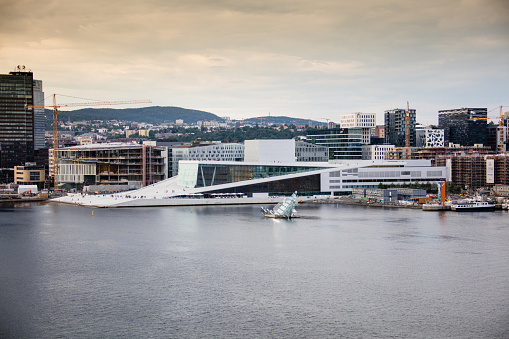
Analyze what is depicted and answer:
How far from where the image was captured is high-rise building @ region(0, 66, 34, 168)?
71.8m

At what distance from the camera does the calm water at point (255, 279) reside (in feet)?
49.0

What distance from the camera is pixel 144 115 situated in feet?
592

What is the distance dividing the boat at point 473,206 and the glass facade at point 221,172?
35.8 ft

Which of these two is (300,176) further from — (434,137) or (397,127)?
(397,127)

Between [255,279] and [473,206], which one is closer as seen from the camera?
[255,279]

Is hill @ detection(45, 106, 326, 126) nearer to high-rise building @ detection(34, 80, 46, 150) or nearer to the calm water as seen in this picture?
high-rise building @ detection(34, 80, 46, 150)

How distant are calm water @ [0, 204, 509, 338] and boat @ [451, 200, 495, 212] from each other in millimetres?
6860

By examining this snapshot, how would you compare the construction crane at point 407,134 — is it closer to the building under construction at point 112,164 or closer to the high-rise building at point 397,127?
the high-rise building at point 397,127

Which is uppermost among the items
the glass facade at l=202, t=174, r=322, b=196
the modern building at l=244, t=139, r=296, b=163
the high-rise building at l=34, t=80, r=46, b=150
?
the high-rise building at l=34, t=80, r=46, b=150

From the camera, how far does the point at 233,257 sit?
22.0m

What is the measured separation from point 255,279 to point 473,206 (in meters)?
22.8

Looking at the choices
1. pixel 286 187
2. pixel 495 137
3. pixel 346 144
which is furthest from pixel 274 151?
pixel 495 137

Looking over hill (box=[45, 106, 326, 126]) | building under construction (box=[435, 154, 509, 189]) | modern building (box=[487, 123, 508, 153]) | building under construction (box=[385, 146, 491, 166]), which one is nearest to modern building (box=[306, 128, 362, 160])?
building under construction (box=[385, 146, 491, 166])

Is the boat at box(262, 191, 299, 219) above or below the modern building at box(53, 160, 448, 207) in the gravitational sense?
below
